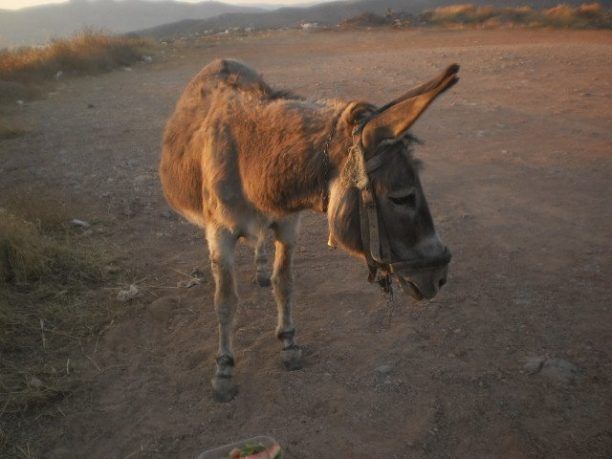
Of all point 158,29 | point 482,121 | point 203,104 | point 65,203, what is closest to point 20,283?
point 65,203

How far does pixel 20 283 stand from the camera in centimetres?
425

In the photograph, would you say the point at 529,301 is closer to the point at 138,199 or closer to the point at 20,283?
the point at 20,283

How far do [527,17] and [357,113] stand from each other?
22.5 m

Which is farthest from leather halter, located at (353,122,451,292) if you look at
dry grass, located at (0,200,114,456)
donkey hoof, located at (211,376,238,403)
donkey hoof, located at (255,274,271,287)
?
dry grass, located at (0,200,114,456)

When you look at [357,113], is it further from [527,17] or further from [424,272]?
[527,17]

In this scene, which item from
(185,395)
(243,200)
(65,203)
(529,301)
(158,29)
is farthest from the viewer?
(158,29)

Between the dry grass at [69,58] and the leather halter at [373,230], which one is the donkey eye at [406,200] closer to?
the leather halter at [373,230]

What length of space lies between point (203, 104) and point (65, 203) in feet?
11.8

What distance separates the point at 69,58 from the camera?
16172mm

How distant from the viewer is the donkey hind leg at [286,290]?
10.8 feet

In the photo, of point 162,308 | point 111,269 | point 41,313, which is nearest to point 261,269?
point 162,308

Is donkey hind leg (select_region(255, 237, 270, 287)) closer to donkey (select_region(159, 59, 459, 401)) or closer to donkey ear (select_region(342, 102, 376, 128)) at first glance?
donkey (select_region(159, 59, 459, 401))

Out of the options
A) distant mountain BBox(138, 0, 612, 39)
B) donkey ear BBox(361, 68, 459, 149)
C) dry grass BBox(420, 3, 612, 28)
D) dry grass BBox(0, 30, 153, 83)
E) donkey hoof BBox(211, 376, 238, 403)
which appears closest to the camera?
donkey ear BBox(361, 68, 459, 149)

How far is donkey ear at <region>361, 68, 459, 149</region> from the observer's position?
1.76m
